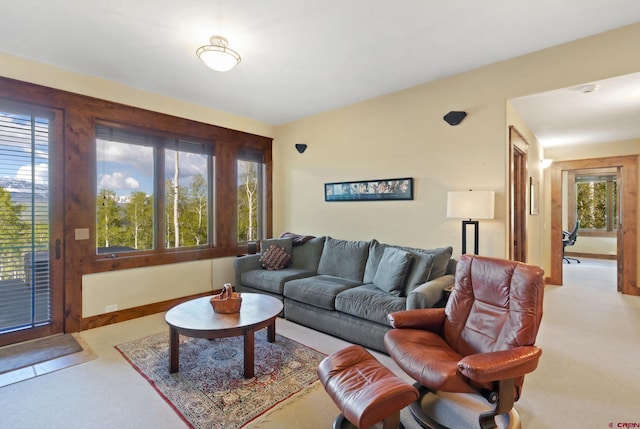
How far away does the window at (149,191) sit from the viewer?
144 inches

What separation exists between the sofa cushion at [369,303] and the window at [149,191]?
2.52 metres

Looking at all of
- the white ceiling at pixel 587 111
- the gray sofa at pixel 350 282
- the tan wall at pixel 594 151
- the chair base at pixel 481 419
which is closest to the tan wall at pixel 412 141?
the white ceiling at pixel 587 111

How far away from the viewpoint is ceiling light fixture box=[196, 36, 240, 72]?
2.57 meters

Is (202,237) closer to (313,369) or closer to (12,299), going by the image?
(12,299)

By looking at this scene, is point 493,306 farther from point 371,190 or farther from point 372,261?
point 371,190

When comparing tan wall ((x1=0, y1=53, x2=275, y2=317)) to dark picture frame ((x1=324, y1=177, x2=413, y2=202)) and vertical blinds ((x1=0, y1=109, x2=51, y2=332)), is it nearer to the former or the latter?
vertical blinds ((x1=0, y1=109, x2=51, y2=332))

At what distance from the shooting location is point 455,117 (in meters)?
3.37

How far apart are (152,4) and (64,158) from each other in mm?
2045

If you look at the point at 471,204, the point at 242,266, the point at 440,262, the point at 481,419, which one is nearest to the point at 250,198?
the point at 242,266

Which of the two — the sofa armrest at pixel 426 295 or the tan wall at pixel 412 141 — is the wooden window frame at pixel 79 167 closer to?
the tan wall at pixel 412 141

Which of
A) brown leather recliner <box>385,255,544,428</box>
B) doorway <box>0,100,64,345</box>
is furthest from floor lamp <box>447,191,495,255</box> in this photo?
doorway <box>0,100,64,345</box>

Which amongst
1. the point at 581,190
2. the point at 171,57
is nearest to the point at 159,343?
the point at 171,57

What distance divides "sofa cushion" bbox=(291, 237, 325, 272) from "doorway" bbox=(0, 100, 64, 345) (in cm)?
270

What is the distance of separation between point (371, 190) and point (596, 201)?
8.21 m
